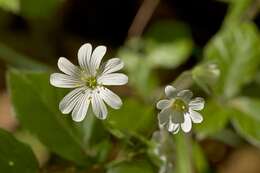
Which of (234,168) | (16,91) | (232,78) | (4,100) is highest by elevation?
(16,91)

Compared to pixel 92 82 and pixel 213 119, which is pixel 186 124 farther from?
pixel 213 119

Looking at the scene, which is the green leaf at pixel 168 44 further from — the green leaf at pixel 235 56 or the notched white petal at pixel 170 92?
the notched white petal at pixel 170 92

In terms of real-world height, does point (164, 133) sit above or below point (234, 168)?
above

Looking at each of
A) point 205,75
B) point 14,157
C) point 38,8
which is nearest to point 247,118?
point 205,75

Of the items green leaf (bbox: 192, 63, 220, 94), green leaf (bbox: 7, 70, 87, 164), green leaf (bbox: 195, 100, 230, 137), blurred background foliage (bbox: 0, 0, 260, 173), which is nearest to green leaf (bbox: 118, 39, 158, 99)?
blurred background foliage (bbox: 0, 0, 260, 173)

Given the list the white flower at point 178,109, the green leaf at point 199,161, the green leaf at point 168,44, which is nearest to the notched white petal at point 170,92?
the white flower at point 178,109

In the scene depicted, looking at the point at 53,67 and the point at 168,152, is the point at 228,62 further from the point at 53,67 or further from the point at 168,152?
the point at 53,67

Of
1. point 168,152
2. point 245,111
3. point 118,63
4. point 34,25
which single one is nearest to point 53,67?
point 34,25

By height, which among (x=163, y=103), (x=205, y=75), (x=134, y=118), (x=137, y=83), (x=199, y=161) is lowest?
(x=199, y=161)
